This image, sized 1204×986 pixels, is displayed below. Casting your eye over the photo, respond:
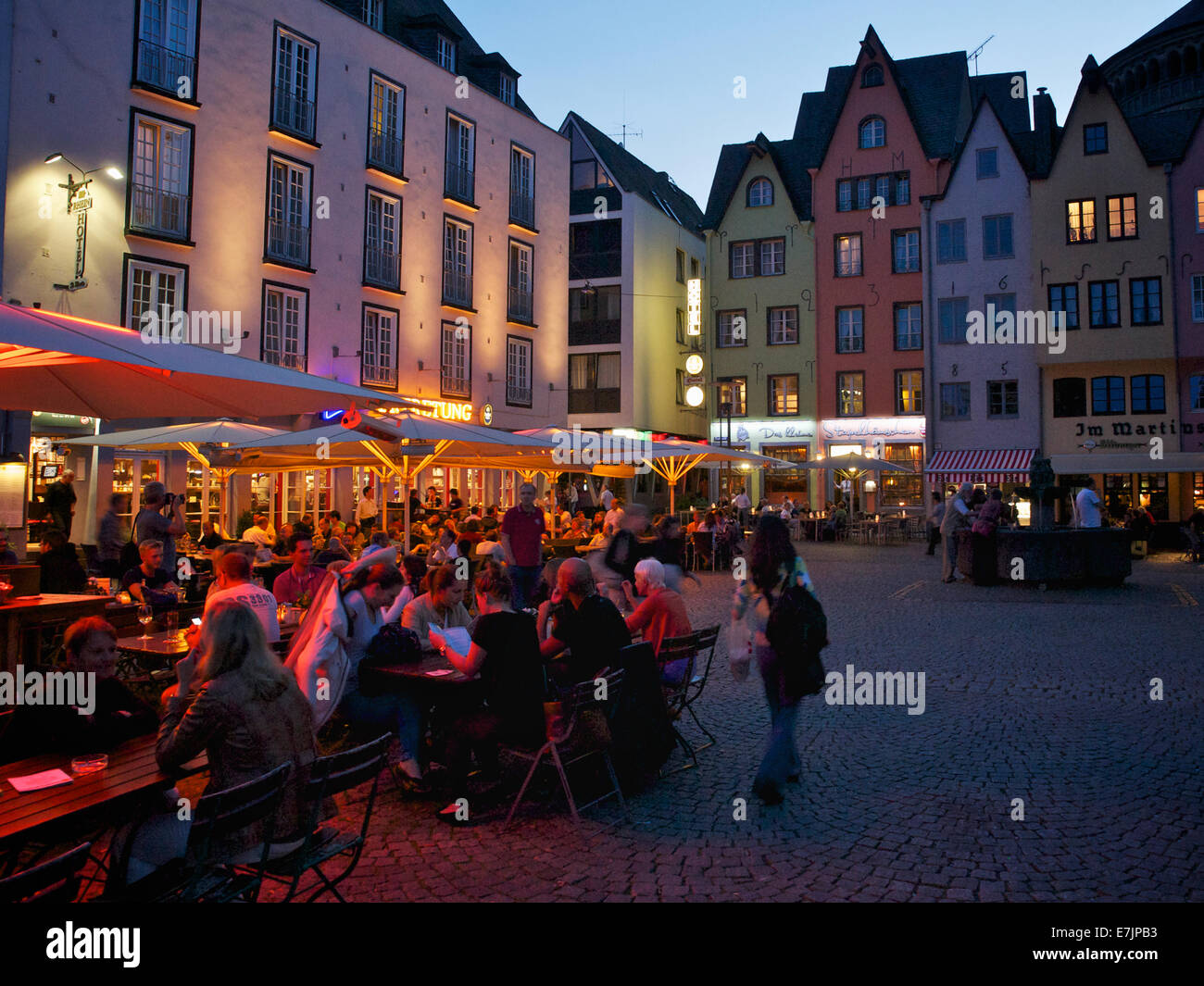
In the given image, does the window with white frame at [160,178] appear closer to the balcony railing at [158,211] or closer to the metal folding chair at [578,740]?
the balcony railing at [158,211]

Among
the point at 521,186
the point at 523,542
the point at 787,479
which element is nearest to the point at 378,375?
the point at 521,186

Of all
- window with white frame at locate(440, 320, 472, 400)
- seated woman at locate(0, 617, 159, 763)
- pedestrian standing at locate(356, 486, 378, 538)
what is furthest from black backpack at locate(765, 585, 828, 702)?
window with white frame at locate(440, 320, 472, 400)

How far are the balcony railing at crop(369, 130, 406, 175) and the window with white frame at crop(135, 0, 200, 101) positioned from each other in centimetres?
556

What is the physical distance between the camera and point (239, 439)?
13.8m

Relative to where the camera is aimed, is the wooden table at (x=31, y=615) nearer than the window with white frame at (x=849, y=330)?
Yes

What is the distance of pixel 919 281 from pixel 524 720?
119 feet

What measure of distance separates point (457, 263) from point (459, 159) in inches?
126

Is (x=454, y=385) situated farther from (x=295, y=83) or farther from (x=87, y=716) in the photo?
(x=87, y=716)

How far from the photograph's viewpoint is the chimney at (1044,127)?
37594 millimetres

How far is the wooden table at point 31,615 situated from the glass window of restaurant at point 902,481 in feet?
112

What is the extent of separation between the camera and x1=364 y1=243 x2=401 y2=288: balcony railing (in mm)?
25828

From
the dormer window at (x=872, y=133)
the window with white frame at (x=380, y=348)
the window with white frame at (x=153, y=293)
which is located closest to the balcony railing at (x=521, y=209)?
the window with white frame at (x=380, y=348)

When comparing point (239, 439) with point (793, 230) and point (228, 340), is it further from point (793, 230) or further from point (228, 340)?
point (793, 230)

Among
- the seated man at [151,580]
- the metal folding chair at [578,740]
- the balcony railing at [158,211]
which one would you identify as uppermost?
the balcony railing at [158,211]
